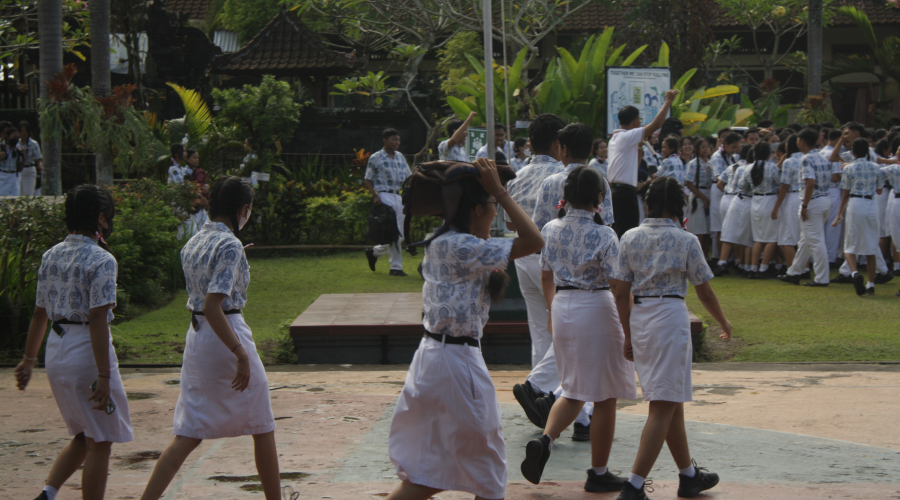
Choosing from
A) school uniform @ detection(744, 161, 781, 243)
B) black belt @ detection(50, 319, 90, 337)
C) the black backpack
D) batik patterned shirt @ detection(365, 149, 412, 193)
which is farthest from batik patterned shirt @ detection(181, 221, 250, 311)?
school uniform @ detection(744, 161, 781, 243)

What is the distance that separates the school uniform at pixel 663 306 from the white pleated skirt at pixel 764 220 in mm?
7828

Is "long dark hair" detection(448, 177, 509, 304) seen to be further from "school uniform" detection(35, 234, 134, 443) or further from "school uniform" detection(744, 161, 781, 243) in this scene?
"school uniform" detection(744, 161, 781, 243)

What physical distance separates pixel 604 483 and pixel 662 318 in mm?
859

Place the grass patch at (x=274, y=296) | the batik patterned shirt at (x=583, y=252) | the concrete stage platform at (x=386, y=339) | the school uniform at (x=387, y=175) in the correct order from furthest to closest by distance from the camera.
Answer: the school uniform at (x=387, y=175), the grass patch at (x=274, y=296), the concrete stage platform at (x=386, y=339), the batik patterned shirt at (x=583, y=252)

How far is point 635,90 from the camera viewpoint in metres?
12.5

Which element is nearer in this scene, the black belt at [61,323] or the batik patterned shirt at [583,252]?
the black belt at [61,323]

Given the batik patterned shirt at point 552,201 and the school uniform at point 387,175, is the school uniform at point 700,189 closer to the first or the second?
the school uniform at point 387,175

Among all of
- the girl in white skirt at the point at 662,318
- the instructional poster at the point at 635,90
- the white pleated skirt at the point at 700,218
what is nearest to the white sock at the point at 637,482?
the girl in white skirt at the point at 662,318

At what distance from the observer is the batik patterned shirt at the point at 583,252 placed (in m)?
4.26

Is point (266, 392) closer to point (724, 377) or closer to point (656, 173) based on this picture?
point (724, 377)

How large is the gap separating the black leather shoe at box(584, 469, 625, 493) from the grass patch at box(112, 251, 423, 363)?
12.8 ft

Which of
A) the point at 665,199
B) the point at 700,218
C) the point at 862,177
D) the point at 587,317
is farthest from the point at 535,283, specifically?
the point at 700,218

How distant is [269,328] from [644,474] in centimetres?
516

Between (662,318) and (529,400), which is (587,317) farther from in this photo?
(529,400)
